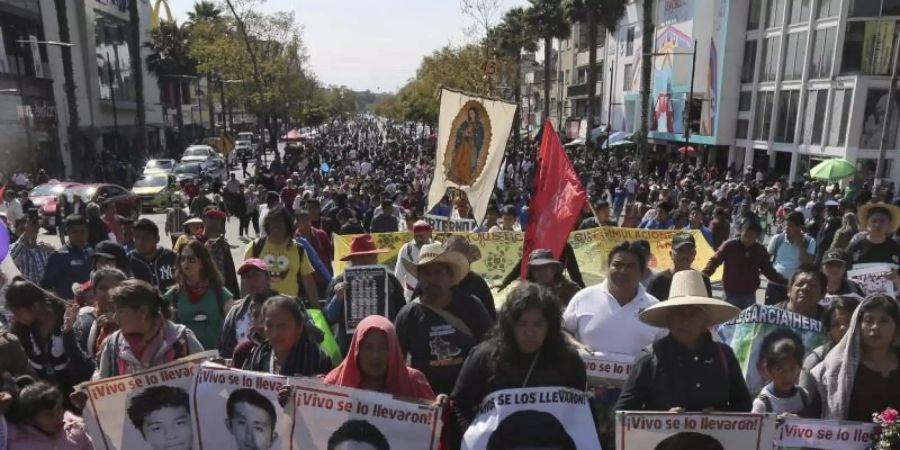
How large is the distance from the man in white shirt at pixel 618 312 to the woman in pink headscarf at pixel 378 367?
118cm

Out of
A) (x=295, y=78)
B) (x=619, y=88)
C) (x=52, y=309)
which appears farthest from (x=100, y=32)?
(x=52, y=309)

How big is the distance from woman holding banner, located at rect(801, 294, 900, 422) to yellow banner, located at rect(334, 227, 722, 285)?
5.42 metres

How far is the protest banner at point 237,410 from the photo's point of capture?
350 centimetres

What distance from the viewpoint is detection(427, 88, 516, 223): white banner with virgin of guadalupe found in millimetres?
7453

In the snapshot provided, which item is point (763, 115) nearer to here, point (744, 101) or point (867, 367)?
point (744, 101)

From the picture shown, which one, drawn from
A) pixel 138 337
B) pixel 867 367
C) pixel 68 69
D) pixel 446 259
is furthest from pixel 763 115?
pixel 138 337

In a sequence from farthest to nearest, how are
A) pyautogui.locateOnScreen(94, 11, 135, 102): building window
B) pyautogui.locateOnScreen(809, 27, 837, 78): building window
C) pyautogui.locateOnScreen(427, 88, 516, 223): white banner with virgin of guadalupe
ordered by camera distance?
pyautogui.locateOnScreen(94, 11, 135, 102): building window, pyautogui.locateOnScreen(809, 27, 837, 78): building window, pyautogui.locateOnScreen(427, 88, 516, 223): white banner with virgin of guadalupe

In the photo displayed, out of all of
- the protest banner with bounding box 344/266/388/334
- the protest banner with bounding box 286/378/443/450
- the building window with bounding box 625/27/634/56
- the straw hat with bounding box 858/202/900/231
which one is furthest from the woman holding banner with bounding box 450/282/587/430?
the building window with bounding box 625/27/634/56

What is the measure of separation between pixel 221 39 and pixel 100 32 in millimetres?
Result: 13299

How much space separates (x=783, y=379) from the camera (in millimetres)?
3584

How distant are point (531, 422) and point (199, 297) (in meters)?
2.73

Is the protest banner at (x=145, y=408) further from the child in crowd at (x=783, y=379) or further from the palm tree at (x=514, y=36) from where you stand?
the palm tree at (x=514, y=36)

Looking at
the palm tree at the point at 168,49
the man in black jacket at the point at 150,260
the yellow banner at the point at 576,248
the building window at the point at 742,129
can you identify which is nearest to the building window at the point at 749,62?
the building window at the point at 742,129

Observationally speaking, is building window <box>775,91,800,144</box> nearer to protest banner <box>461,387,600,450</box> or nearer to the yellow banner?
the yellow banner
